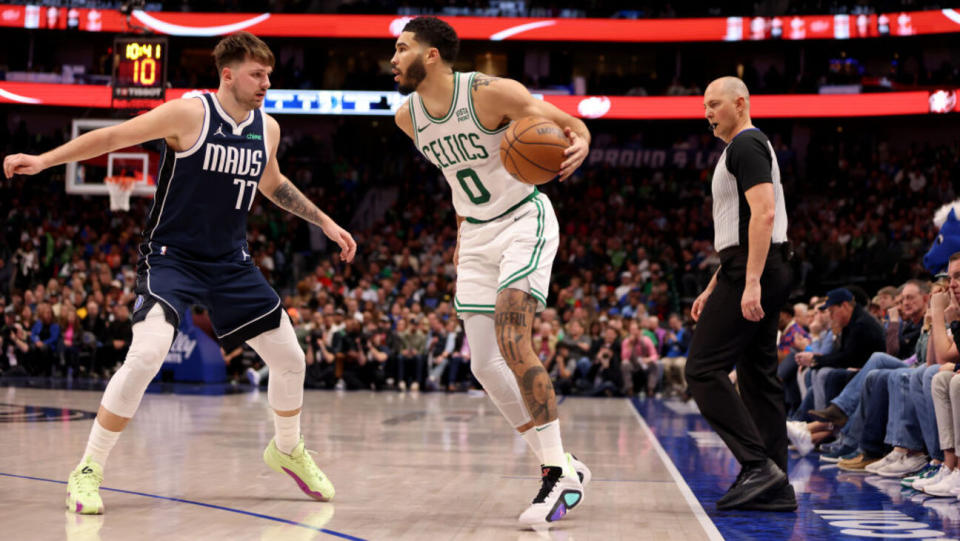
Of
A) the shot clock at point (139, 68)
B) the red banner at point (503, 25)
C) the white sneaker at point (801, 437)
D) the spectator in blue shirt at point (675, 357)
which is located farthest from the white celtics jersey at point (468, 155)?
the red banner at point (503, 25)

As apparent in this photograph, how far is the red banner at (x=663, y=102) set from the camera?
79.9 ft

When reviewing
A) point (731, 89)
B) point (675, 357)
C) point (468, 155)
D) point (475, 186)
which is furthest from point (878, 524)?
point (675, 357)

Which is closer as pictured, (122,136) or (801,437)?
(122,136)

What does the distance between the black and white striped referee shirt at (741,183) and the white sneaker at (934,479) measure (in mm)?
1572

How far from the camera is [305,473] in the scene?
4.61 meters

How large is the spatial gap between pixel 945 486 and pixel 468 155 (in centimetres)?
290

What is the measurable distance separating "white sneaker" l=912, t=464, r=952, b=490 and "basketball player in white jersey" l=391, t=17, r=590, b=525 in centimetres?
199

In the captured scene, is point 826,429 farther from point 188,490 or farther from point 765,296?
point 188,490

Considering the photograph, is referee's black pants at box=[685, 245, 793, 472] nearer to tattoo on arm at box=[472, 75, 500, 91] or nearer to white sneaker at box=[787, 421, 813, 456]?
tattoo on arm at box=[472, 75, 500, 91]

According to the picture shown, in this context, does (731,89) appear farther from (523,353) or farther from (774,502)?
(774,502)

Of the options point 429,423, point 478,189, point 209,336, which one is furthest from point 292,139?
point 478,189

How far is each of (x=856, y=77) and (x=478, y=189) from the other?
23.6m

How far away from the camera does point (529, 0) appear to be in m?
28.1

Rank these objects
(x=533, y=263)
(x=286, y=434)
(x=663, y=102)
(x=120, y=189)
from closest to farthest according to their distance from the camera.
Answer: (x=533, y=263)
(x=286, y=434)
(x=120, y=189)
(x=663, y=102)
